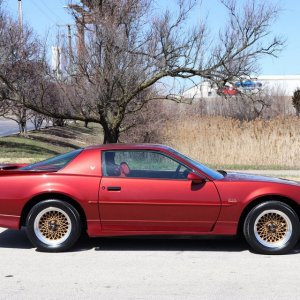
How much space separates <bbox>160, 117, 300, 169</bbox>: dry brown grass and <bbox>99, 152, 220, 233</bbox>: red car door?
11683mm

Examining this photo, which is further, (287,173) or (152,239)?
(287,173)

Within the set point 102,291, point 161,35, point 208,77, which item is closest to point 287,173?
point 208,77

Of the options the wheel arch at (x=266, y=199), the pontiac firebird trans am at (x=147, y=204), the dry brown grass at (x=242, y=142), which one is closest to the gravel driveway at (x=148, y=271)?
the pontiac firebird trans am at (x=147, y=204)

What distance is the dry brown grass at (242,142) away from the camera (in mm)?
17875

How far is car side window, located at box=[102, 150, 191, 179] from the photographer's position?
592cm

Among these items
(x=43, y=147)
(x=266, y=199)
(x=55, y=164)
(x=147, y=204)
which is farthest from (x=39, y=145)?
(x=266, y=199)

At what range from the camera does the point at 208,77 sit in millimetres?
18234

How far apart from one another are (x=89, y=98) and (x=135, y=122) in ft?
15.6

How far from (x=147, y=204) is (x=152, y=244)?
78cm

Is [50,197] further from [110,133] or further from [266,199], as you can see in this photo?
[110,133]

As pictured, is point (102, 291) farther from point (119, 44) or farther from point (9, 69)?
point (9, 69)

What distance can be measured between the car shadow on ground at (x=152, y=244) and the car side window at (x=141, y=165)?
86cm

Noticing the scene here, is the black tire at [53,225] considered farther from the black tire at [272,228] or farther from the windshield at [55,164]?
the black tire at [272,228]

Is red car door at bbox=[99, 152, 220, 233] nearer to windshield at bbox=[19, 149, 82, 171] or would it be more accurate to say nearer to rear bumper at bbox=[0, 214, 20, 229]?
windshield at bbox=[19, 149, 82, 171]
